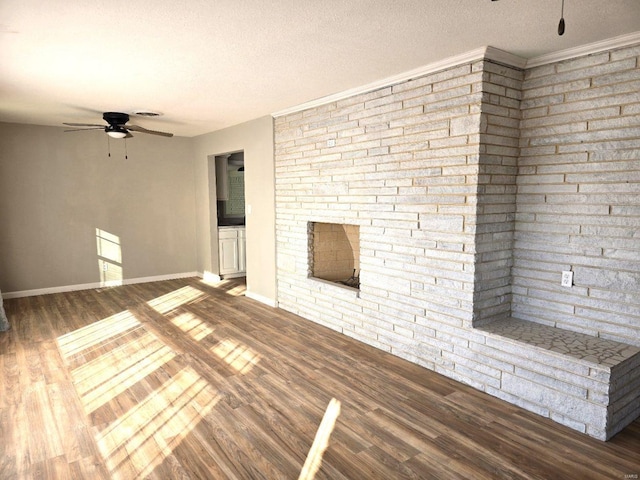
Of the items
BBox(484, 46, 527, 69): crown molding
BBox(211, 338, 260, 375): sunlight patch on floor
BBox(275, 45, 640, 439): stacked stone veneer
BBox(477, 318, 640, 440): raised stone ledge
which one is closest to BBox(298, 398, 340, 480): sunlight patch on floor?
BBox(211, 338, 260, 375): sunlight patch on floor

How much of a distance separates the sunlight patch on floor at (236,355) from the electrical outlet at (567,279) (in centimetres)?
237

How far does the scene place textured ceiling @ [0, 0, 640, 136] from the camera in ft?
7.14

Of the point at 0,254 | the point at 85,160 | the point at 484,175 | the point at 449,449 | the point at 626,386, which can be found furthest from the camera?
the point at 85,160

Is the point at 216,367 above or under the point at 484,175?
under

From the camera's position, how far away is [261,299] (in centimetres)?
540

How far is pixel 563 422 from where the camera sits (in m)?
2.53

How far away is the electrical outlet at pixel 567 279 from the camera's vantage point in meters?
2.89

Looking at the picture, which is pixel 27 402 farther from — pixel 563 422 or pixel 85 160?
pixel 85 160

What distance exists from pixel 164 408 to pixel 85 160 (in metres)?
4.60

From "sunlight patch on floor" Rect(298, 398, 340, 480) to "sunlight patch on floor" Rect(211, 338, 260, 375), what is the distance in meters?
0.88

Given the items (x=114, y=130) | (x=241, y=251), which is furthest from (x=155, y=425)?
(x=241, y=251)

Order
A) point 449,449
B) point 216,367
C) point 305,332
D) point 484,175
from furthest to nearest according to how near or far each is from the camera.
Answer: point 305,332
point 216,367
point 484,175
point 449,449

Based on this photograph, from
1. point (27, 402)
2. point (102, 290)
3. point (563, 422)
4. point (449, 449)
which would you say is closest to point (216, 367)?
point (27, 402)

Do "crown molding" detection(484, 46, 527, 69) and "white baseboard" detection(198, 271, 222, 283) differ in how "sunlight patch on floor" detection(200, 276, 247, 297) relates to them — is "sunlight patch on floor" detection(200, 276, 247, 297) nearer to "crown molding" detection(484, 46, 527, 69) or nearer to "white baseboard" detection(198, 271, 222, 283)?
"white baseboard" detection(198, 271, 222, 283)
